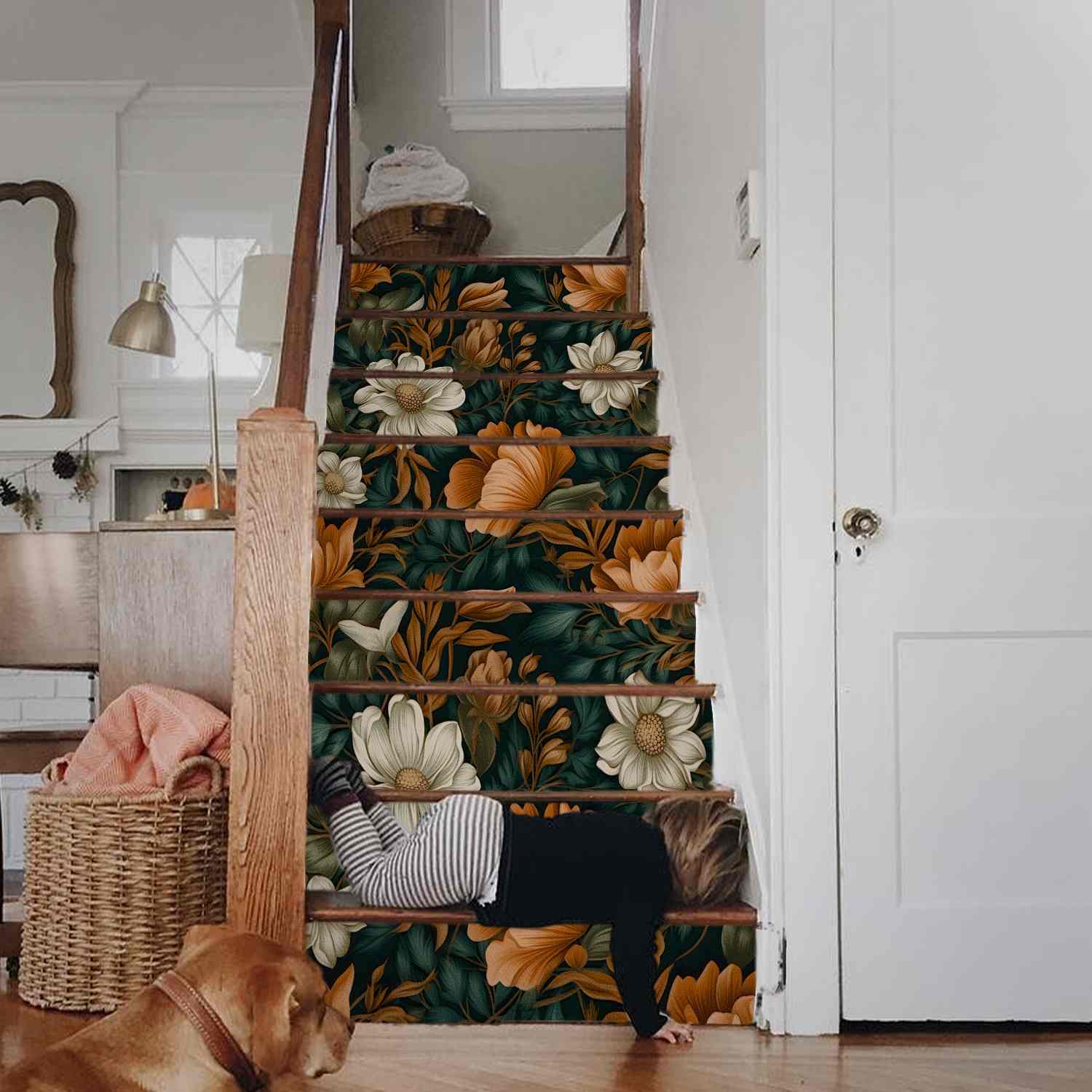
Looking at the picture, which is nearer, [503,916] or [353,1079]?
[353,1079]

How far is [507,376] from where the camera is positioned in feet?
12.7

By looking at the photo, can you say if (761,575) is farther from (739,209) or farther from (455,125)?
(455,125)

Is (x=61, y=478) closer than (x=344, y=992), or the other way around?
(x=344, y=992)

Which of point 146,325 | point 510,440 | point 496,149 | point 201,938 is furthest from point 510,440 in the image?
point 496,149

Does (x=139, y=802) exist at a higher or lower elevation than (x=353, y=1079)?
higher

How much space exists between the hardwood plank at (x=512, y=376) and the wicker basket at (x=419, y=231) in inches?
38.3

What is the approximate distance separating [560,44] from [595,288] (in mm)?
1957

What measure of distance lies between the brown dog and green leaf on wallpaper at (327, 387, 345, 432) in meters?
2.11

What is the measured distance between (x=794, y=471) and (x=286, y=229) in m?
3.82

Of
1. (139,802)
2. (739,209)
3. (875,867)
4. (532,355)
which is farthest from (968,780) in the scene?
(532,355)

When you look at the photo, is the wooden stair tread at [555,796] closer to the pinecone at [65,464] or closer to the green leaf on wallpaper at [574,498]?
the green leaf on wallpaper at [574,498]

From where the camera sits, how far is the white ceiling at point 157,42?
564cm

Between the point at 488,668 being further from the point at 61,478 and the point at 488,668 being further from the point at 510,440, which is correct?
the point at 61,478

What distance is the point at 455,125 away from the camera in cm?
571
